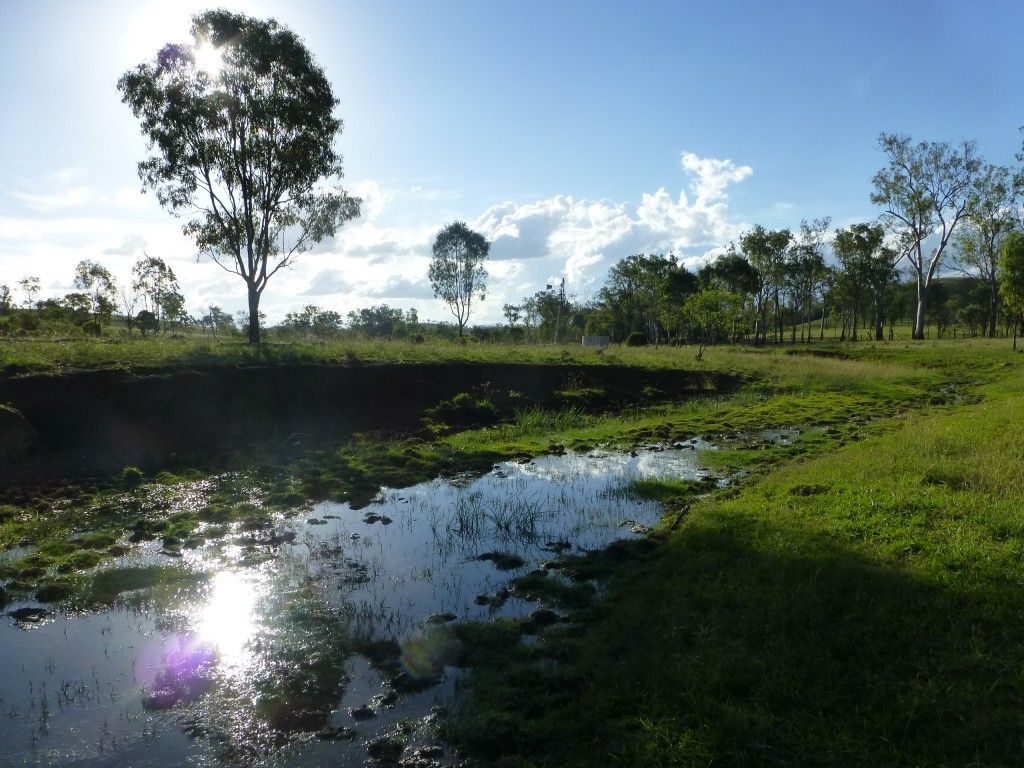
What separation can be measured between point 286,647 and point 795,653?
480cm

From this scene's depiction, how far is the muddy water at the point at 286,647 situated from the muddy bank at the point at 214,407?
6.51 meters

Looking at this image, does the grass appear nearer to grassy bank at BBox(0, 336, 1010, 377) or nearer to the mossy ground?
grassy bank at BBox(0, 336, 1010, 377)

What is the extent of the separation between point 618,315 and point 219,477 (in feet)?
263

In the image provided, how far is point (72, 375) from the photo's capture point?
1719 centimetres

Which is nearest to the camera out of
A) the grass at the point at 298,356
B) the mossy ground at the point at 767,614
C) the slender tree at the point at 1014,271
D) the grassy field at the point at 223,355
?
the mossy ground at the point at 767,614

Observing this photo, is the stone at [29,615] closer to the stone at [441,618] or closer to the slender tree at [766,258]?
the stone at [441,618]

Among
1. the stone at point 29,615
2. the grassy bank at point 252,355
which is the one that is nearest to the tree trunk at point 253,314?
the grassy bank at point 252,355

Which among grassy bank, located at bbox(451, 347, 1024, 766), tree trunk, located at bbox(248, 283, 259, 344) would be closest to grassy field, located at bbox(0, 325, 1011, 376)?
tree trunk, located at bbox(248, 283, 259, 344)

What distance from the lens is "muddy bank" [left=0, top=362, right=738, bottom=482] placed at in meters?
15.4

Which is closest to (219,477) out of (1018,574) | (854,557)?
(854,557)

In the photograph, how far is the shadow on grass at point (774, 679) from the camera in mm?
4746

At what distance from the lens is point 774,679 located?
18.0ft

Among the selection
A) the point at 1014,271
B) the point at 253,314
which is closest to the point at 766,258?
the point at 1014,271

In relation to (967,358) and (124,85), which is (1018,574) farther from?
(967,358)
